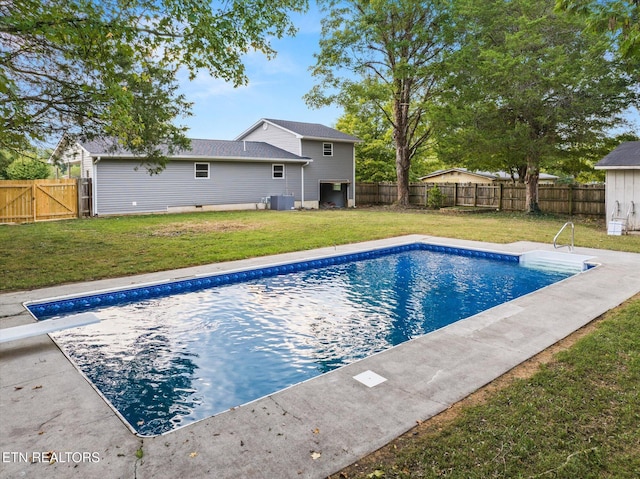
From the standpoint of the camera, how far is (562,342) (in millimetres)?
4434

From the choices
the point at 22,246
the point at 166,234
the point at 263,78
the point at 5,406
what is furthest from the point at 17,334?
the point at 263,78

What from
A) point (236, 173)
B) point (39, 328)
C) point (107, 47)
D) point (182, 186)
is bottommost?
point (39, 328)

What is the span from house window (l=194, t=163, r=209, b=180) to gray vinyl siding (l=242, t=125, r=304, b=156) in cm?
529

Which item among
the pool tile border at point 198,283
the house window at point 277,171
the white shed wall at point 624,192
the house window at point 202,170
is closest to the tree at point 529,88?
the white shed wall at point 624,192

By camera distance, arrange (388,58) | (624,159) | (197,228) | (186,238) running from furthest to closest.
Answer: (388,58), (197,228), (624,159), (186,238)

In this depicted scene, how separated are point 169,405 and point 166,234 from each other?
9.14 m

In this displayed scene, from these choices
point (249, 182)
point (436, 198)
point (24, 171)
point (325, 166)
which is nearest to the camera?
point (249, 182)

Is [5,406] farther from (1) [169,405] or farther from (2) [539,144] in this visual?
(2) [539,144]

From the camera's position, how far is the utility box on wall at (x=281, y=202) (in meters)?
21.6

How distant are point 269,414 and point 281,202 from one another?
18.9 metres

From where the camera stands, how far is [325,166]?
24.2 metres

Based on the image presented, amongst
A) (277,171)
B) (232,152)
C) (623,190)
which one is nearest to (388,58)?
(277,171)

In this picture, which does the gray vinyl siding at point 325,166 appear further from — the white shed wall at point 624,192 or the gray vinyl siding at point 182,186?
the white shed wall at point 624,192

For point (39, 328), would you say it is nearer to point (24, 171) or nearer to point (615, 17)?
A: point (615, 17)
